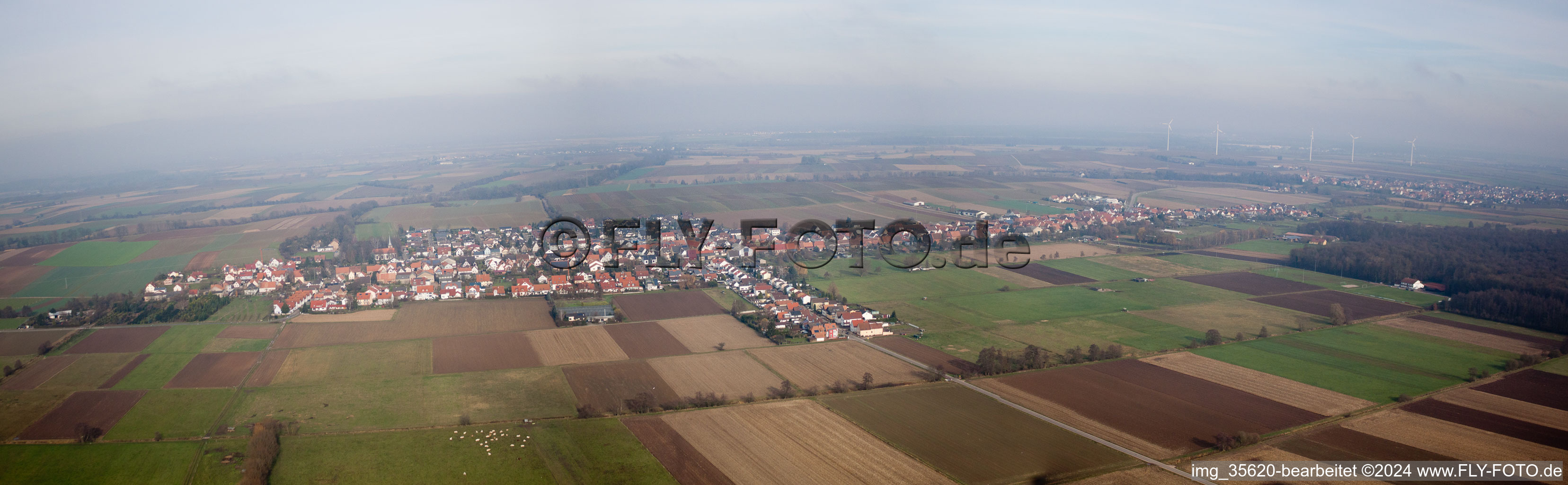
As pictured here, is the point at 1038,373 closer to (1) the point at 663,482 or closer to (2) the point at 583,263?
(1) the point at 663,482

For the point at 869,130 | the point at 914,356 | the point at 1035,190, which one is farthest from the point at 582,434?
the point at 869,130

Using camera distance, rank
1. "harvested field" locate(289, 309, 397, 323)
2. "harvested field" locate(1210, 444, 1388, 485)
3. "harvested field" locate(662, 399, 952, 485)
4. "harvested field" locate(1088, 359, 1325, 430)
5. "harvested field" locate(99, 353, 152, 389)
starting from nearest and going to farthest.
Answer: "harvested field" locate(1210, 444, 1388, 485), "harvested field" locate(662, 399, 952, 485), "harvested field" locate(1088, 359, 1325, 430), "harvested field" locate(99, 353, 152, 389), "harvested field" locate(289, 309, 397, 323)

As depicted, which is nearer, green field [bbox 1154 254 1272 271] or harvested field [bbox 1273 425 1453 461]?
harvested field [bbox 1273 425 1453 461]

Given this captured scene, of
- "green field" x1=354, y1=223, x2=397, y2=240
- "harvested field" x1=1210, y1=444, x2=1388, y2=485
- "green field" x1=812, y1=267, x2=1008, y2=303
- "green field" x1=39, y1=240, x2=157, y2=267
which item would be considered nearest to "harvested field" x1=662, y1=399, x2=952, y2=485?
"harvested field" x1=1210, y1=444, x2=1388, y2=485

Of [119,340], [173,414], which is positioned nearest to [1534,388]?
[173,414]

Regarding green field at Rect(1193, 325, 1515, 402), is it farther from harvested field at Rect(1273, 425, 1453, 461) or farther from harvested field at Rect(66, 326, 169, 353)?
harvested field at Rect(66, 326, 169, 353)

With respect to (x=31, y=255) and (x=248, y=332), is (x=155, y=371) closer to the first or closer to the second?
(x=248, y=332)
